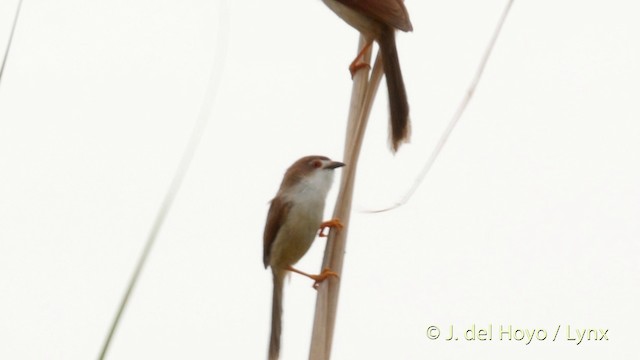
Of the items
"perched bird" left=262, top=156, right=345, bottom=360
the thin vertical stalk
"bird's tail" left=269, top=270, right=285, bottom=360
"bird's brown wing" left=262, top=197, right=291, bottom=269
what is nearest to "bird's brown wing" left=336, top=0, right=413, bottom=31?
"perched bird" left=262, top=156, right=345, bottom=360

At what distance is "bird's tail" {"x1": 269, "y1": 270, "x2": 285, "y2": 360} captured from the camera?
3.17 metres

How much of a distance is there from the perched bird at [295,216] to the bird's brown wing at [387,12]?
62cm

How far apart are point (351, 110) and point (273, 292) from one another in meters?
1.64

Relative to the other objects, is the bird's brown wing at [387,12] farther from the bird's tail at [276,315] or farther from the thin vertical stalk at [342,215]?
the bird's tail at [276,315]

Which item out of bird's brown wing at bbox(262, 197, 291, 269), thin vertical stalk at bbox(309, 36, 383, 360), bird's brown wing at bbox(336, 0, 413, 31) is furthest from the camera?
bird's brown wing at bbox(262, 197, 291, 269)

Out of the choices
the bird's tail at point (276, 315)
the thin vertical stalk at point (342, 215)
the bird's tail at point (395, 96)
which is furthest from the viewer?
the bird's tail at point (276, 315)

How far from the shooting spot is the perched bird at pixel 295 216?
361 cm

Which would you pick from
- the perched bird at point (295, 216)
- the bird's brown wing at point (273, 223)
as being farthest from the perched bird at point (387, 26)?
the bird's brown wing at point (273, 223)

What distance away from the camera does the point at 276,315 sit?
135 inches

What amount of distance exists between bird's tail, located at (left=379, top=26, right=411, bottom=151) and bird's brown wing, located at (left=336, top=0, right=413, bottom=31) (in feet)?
0.32

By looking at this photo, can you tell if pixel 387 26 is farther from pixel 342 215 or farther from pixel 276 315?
pixel 342 215

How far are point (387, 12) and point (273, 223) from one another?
1006mm

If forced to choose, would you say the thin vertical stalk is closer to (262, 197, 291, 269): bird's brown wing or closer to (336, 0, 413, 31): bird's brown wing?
(336, 0, 413, 31): bird's brown wing

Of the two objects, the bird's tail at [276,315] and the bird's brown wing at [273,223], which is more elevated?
the bird's brown wing at [273,223]
